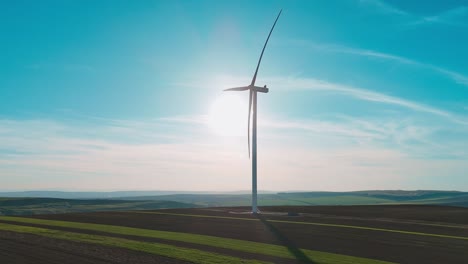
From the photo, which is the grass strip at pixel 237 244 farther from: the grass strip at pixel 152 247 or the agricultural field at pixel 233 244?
the grass strip at pixel 152 247

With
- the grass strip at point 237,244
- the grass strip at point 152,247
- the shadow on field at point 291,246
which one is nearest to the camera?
the grass strip at point 152,247

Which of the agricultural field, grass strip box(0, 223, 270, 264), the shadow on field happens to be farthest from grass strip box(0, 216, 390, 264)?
grass strip box(0, 223, 270, 264)

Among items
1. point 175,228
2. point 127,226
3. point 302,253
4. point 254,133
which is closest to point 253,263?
point 302,253

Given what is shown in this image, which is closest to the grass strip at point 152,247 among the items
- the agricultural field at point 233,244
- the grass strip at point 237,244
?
the agricultural field at point 233,244

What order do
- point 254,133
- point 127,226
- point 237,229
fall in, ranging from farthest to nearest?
point 254,133 < point 127,226 < point 237,229

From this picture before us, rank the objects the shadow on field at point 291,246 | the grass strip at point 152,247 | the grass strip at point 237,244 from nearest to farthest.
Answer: the grass strip at point 152,247
the grass strip at point 237,244
the shadow on field at point 291,246

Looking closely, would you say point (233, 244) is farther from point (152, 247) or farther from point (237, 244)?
point (152, 247)

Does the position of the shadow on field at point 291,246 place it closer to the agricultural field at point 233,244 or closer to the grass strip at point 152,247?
the agricultural field at point 233,244

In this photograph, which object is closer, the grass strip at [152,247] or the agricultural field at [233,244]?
the grass strip at [152,247]

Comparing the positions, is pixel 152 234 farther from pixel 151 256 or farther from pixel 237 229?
pixel 151 256

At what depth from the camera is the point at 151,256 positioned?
3119 centimetres

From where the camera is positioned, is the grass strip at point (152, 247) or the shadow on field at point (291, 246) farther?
the shadow on field at point (291, 246)

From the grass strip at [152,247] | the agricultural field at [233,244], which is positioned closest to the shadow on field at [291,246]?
the agricultural field at [233,244]

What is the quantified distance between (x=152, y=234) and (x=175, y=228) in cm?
677
